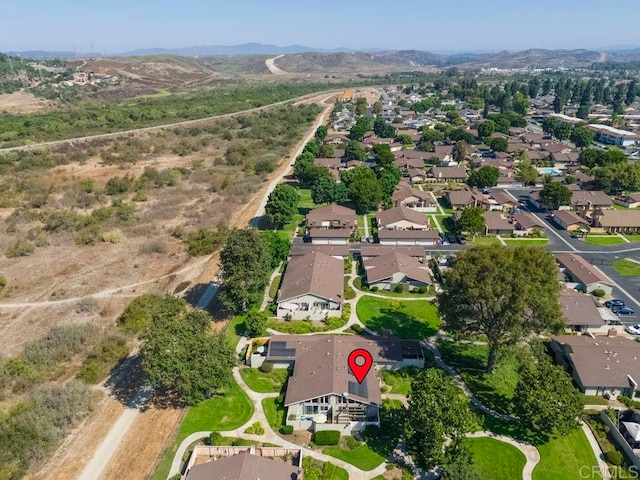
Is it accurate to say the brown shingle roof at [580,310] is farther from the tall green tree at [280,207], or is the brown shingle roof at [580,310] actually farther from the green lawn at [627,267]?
the tall green tree at [280,207]

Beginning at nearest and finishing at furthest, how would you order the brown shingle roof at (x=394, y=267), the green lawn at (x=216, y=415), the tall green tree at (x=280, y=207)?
the green lawn at (x=216, y=415) < the brown shingle roof at (x=394, y=267) < the tall green tree at (x=280, y=207)

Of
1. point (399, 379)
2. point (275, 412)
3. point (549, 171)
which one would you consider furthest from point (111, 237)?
point (549, 171)

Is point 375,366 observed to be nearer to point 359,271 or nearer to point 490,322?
point 490,322

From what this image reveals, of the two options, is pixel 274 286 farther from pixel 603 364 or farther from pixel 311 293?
pixel 603 364

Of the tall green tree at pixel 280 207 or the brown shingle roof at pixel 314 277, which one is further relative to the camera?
the tall green tree at pixel 280 207

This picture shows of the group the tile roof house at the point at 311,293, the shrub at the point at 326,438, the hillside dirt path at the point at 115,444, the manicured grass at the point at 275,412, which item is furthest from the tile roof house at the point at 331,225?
the shrub at the point at 326,438
